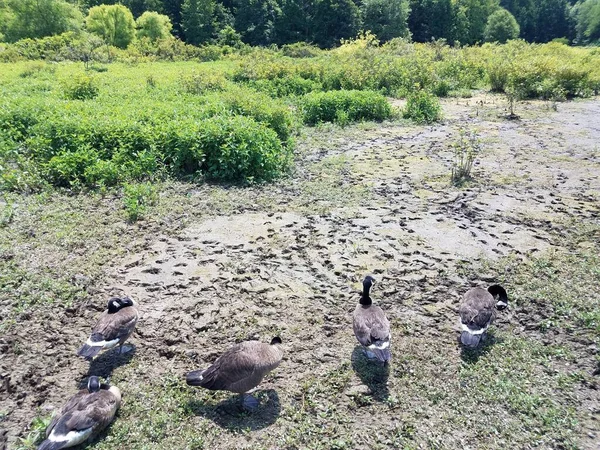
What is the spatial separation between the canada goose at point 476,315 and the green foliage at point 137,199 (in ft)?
17.1

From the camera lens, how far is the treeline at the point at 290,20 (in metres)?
40.2

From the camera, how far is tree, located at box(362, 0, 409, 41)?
4341cm

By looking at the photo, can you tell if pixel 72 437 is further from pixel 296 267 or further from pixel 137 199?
pixel 137 199

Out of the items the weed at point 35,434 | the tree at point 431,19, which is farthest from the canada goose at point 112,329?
the tree at point 431,19

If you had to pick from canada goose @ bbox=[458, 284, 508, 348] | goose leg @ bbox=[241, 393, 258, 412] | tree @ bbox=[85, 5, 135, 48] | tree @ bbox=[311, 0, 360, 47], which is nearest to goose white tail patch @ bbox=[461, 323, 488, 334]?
canada goose @ bbox=[458, 284, 508, 348]

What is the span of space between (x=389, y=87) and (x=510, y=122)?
610 cm

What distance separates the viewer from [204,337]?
475 cm

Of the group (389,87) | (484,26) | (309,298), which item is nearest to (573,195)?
(309,298)

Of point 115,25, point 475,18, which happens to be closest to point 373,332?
point 115,25

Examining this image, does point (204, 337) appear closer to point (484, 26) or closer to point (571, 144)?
point (571, 144)

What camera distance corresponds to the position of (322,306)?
5.29 meters

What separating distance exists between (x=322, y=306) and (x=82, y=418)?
2.79m

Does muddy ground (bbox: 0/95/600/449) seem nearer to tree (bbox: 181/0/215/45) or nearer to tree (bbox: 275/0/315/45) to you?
tree (bbox: 275/0/315/45)

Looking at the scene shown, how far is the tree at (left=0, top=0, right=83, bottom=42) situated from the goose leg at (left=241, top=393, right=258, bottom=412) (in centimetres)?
4571
